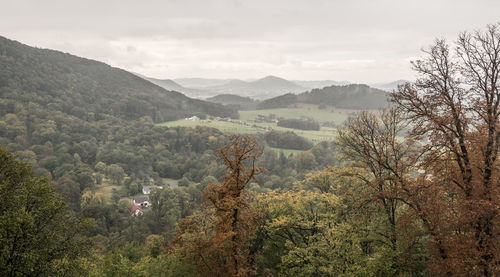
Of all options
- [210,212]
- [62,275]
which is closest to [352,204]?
[210,212]

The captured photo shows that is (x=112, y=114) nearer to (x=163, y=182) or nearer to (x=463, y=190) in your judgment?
(x=163, y=182)

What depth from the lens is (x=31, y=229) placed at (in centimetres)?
1193

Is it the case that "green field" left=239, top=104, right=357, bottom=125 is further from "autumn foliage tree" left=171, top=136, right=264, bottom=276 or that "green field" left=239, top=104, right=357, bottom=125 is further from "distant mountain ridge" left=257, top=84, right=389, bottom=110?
"autumn foliage tree" left=171, top=136, right=264, bottom=276

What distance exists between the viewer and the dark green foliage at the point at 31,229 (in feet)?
37.6

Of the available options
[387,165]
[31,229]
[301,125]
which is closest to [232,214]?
[387,165]

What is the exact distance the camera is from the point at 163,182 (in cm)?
7738

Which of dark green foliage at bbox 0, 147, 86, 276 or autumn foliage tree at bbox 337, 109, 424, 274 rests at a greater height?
autumn foliage tree at bbox 337, 109, 424, 274

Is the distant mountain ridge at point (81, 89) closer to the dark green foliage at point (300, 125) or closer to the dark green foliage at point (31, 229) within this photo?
the dark green foliage at point (300, 125)

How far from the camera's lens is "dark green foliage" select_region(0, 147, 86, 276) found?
11445mm

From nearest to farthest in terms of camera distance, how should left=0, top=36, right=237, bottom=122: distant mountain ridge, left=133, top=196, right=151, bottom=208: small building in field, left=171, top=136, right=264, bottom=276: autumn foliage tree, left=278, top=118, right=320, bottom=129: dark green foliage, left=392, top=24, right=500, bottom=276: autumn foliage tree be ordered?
left=392, top=24, right=500, bottom=276: autumn foliage tree < left=171, top=136, right=264, bottom=276: autumn foliage tree < left=133, top=196, right=151, bottom=208: small building in field < left=0, top=36, right=237, bottom=122: distant mountain ridge < left=278, top=118, right=320, bottom=129: dark green foliage

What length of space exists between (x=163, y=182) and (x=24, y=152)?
33.0 m

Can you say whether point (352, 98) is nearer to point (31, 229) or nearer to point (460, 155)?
point (460, 155)

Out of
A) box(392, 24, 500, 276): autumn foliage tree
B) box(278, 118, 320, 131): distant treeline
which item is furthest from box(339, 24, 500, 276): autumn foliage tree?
box(278, 118, 320, 131): distant treeline

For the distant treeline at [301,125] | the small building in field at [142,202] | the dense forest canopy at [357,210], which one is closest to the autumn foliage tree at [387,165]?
the dense forest canopy at [357,210]
